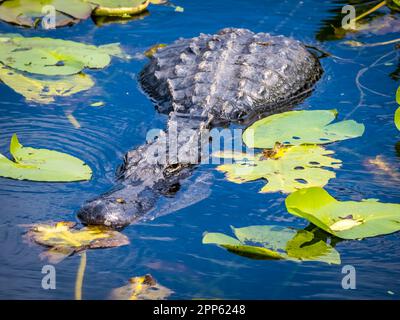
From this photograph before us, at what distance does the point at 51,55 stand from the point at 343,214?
3.13m

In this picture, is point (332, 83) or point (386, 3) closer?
point (332, 83)

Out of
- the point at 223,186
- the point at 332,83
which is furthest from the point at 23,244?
the point at 332,83

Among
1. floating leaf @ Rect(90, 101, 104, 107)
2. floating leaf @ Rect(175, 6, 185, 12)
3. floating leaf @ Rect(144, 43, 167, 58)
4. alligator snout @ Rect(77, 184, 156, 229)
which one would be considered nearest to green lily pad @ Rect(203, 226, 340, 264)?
alligator snout @ Rect(77, 184, 156, 229)

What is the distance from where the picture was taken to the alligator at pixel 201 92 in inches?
181

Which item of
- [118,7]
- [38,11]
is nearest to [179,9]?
[118,7]

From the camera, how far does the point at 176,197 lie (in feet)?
14.7

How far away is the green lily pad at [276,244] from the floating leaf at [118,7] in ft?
12.1

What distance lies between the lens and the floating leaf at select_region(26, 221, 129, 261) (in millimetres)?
3875

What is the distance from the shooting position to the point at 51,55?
20.1ft

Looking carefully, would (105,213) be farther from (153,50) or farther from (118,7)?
(118,7)

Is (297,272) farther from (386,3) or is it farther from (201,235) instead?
(386,3)

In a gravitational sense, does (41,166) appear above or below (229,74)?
below
